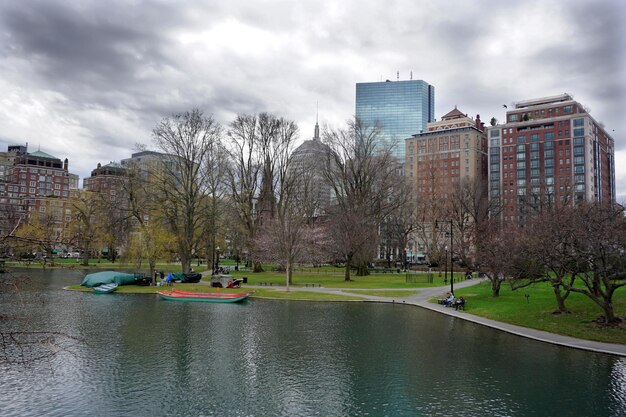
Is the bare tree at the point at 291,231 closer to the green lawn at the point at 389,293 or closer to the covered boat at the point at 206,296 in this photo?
the covered boat at the point at 206,296

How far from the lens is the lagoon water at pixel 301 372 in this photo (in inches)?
546

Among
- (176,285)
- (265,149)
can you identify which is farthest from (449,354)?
(265,149)

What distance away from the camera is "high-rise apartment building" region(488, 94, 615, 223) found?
124750mm

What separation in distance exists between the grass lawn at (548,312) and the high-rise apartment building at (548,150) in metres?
93.0

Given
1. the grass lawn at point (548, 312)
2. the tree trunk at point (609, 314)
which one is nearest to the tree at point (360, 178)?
the grass lawn at point (548, 312)

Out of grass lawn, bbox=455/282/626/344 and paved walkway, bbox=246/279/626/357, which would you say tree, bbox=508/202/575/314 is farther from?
paved walkway, bbox=246/279/626/357

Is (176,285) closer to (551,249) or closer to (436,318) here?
(436,318)

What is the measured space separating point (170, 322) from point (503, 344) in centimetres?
1812

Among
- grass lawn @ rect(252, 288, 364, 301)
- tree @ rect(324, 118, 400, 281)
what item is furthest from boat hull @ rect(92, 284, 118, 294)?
tree @ rect(324, 118, 400, 281)

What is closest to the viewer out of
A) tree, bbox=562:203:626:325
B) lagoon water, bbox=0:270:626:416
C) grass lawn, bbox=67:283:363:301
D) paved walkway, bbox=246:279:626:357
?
lagoon water, bbox=0:270:626:416

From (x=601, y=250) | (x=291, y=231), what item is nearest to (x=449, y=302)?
(x=601, y=250)

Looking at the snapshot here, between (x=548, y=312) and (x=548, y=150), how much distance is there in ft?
380

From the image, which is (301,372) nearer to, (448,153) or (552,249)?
(552,249)

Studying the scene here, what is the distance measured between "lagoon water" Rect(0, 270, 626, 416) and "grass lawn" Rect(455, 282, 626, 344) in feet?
8.79
